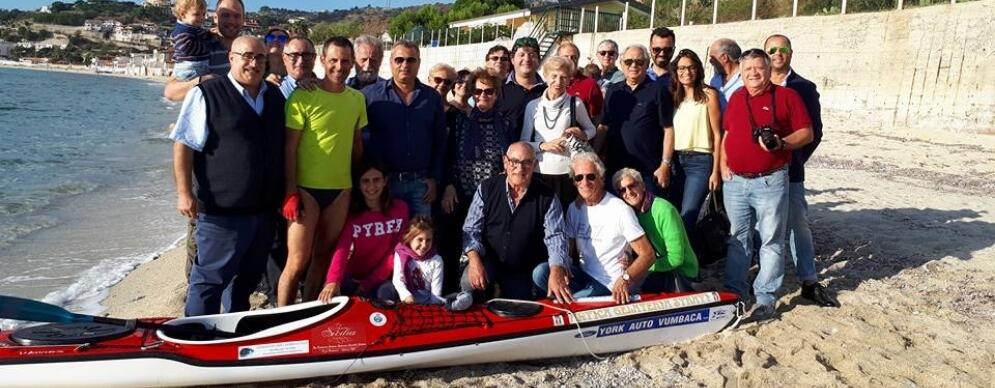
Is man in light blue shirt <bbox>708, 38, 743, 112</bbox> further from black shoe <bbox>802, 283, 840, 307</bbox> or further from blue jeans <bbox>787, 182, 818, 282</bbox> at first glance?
black shoe <bbox>802, 283, 840, 307</bbox>

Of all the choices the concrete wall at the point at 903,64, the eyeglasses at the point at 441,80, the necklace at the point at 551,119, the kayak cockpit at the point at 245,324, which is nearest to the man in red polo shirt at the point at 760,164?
the necklace at the point at 551,119

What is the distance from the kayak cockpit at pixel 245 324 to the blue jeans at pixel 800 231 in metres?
2.98

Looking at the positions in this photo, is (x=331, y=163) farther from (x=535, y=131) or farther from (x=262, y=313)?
(x=535, y=131)

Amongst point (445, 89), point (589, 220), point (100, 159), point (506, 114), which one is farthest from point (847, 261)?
point (100, 159)

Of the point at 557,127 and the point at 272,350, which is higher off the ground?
the point at 557,127

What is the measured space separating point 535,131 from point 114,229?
20.7 feet

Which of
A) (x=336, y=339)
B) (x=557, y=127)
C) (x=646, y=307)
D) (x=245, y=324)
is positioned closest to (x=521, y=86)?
(x=557, y=127)

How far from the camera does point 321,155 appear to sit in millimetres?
3756

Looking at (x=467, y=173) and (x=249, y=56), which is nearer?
(x=249, y=56)

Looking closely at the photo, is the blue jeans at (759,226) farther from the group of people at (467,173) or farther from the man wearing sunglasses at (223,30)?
the man wearing sunglasses at (223,30)

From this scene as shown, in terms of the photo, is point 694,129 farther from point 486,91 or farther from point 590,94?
point 486,91

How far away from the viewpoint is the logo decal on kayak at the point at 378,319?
3.60m

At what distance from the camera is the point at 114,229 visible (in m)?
8.35

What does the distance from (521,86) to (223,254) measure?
2322 millimetres
